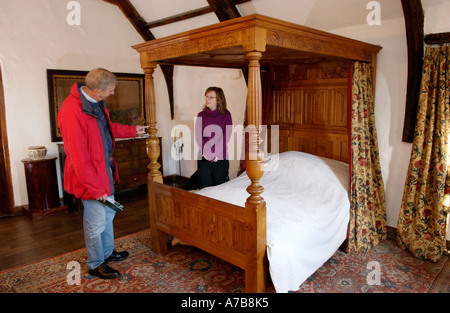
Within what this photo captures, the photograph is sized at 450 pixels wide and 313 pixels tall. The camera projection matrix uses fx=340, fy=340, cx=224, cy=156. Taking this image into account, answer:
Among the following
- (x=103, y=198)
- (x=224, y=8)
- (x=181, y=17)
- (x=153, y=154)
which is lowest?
(x=103, y=198)

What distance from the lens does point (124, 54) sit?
556cm

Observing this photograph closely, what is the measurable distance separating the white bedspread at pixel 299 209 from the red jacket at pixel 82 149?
1.01 metres

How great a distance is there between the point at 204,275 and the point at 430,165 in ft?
7.53

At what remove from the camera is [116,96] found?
17.8ft

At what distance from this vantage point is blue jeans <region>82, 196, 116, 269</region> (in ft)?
9.10

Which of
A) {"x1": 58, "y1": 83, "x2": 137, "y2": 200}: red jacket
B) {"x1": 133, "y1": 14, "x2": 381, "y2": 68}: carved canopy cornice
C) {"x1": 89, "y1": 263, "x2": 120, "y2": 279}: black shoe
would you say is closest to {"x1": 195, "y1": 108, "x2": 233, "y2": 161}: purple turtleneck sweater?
{"x1": 133, "y1": 14, "x2": 381, "y2": 68}: carved canopy cornice

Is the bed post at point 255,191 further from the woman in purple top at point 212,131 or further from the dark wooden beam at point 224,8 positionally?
the dark wooden beam at point 224,8

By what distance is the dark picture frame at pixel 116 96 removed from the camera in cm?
479

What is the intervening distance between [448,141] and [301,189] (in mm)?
1372

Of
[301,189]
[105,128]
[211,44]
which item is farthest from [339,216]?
[105,128]

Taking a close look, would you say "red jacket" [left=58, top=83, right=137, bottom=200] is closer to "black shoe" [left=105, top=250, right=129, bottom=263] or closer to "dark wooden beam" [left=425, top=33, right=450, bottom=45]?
"black shoe" [left=105, top=250, right=129, bottom=263]

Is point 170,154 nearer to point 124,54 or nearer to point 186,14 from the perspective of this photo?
point 124,54

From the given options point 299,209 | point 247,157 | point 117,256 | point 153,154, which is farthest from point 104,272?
point 299,209

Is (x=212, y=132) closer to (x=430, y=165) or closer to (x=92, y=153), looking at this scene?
(x=92, y=153)
